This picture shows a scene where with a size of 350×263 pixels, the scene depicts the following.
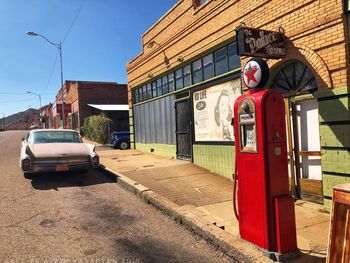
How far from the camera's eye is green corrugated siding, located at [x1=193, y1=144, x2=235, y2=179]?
31.2 feet

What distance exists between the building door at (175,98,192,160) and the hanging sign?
543cm

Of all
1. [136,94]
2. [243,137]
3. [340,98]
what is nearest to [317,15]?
[340,98]

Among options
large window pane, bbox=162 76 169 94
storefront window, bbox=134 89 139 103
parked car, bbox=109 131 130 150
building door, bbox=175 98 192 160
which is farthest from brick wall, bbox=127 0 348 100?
parked car, bbox=109 131 130 150

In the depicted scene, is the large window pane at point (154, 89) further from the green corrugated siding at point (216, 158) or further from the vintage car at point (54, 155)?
the vintage car at point (54, 155)

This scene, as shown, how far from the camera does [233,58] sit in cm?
938

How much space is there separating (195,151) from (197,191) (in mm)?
3667

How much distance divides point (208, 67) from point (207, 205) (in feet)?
16.9

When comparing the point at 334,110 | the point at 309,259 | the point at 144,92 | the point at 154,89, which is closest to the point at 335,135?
the point at 334,110

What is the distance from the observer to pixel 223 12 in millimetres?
9555

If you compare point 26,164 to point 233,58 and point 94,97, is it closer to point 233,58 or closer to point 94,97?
point 233,58

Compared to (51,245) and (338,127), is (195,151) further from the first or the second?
(51,245)

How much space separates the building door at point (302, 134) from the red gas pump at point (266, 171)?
2534 millimetres

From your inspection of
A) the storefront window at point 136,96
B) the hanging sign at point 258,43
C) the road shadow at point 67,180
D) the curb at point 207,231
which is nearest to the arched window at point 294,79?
the hanging sign at point 258,43

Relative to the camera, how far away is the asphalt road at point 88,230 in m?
4.60
